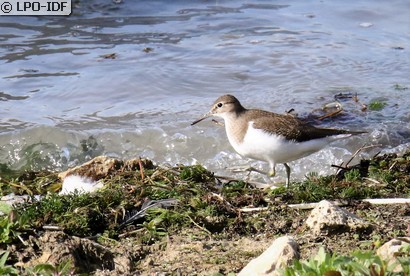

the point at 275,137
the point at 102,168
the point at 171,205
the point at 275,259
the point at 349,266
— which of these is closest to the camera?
the point at 349,266

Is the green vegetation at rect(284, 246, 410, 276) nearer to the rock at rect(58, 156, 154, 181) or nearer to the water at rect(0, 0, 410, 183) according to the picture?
the rock at rect(58, 156, 154, 181)

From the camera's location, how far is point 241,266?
4.20 metres

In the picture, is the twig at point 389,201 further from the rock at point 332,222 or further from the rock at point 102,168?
the rock at point 102,168

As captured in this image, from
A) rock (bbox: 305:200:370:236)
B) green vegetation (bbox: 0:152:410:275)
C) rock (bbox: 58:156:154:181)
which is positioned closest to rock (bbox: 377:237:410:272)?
green vegetation (bbox: 0:152:410:275)

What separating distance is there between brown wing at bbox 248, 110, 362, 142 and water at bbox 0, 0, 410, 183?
1.01 meters

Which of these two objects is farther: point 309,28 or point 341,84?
point 309,28

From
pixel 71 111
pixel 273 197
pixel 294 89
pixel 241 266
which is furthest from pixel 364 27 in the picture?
pixel 241 266

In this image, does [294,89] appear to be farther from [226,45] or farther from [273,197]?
[273,197]

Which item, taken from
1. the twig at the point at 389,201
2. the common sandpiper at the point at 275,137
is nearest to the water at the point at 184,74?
the common sandpiper at the point at 275,137

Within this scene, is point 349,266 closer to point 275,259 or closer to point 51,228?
point 275,259

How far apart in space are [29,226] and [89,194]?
2.56ft

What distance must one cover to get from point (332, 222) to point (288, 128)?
1.89 m

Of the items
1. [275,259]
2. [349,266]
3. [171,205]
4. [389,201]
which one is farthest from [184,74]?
[349,266]

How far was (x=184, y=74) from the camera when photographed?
33.4ft
